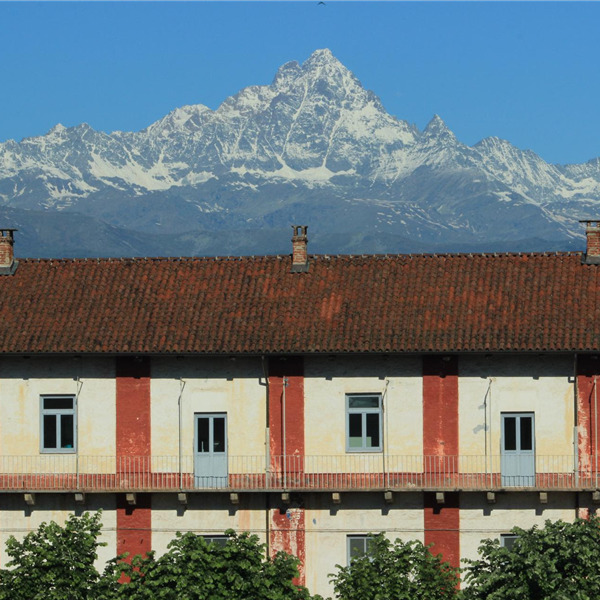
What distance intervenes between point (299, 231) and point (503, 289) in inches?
304

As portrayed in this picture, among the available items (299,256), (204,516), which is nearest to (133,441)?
(204,516)

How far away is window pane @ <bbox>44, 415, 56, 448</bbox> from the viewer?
160ft

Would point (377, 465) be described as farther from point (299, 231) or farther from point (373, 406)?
point (299, 231)

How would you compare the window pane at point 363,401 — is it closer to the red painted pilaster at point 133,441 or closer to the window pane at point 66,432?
the red painted pilaster at point 133,441

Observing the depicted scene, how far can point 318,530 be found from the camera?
155 ft

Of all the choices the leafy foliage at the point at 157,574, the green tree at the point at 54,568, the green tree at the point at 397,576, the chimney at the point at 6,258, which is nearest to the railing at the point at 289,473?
the green tree at the point at 397,576

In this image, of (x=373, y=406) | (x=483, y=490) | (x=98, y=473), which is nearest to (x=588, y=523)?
(x=483, y=490)

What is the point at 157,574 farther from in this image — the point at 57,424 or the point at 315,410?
the point at 57,424

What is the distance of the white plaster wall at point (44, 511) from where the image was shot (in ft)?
158

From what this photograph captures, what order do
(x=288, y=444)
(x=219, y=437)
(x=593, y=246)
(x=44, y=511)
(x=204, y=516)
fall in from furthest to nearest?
(x=593, y=246) → (x=219, y=437) → (x=44, y=511) → (x=288, y=444) → (x=204, y=516)

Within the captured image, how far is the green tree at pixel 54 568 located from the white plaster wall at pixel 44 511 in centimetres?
647

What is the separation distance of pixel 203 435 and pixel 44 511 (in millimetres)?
5612

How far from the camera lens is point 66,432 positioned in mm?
48750

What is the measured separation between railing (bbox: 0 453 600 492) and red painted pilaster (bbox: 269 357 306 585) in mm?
83
